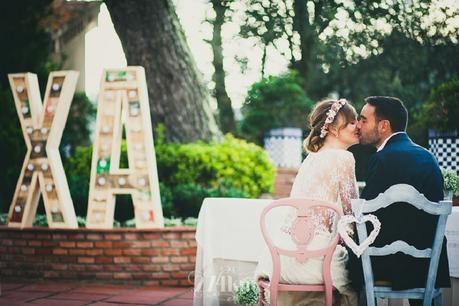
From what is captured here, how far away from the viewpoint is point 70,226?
572 cm

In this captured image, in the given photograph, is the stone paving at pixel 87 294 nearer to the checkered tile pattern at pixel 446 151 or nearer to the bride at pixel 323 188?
the bride at pixel 323 188

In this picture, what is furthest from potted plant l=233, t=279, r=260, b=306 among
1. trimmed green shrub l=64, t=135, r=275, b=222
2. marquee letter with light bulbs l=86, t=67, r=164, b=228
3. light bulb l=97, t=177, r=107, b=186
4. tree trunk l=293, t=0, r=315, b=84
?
tree trunk l=293, t=0, r=315, b=84

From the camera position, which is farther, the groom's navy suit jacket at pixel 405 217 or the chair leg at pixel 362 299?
the chair leg at pixel 362 299

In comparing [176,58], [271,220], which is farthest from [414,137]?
[271,220]

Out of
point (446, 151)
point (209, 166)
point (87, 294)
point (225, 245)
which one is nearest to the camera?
point (225, 245)

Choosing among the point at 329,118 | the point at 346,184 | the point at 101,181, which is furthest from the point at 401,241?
the point at 101,181

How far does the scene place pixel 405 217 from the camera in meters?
3.28

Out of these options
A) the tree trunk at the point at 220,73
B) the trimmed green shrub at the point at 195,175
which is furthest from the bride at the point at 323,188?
the tree trunk at the point at 220,73

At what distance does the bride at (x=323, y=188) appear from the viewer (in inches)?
130

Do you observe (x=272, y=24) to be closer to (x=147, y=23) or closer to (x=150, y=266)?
(x=147, y=23)

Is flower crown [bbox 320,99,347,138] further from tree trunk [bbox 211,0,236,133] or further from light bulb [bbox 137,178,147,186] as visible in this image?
tree trunk [bbox 211,0,236,133]

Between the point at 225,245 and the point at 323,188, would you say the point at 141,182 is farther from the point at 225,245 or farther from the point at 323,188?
the point at 323,188

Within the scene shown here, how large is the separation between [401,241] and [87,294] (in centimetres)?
301

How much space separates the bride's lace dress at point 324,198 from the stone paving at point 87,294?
1.56 meters
